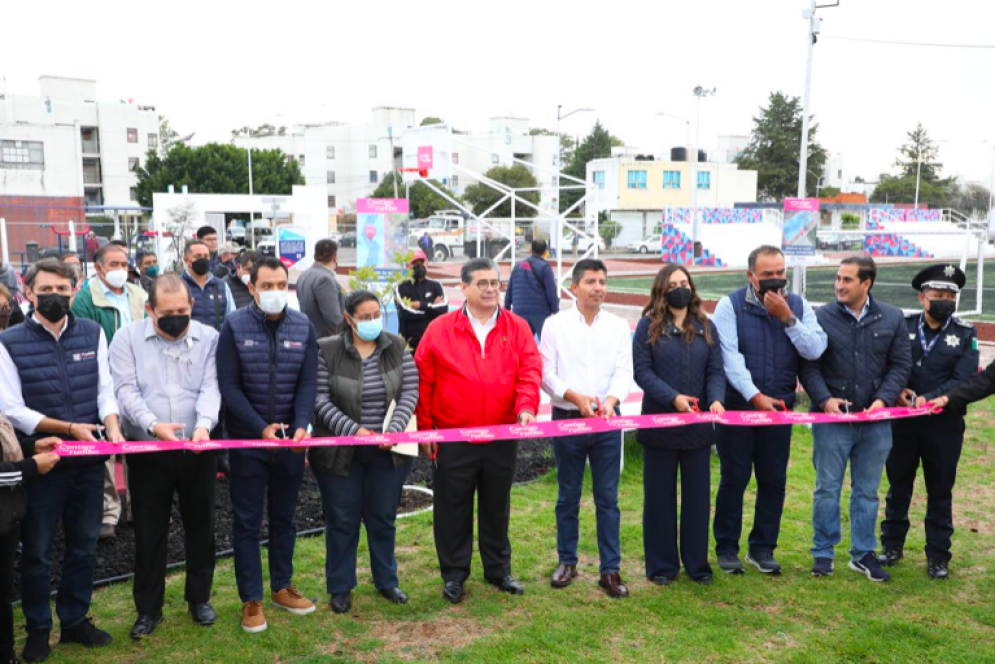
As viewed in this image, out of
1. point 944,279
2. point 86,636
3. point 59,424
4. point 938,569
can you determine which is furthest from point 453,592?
point 944,279

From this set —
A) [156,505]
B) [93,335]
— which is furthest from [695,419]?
[93,335]

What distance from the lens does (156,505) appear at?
4.45m

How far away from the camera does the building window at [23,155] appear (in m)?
56.2

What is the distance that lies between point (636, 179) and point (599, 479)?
209 ft

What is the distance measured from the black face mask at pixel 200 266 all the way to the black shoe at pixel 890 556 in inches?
225

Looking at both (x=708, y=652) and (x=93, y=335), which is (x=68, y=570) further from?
(x=708, y=652)

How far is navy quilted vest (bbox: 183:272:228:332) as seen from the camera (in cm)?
719

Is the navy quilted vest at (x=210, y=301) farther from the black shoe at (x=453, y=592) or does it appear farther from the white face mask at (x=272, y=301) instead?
the black shoe at (x=453, y=592)

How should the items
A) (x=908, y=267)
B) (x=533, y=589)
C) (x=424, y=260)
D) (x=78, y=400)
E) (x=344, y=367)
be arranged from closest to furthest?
1. (x=78, y=400)
2. (x=344, y=367)
3. (x=533, y=589)
4. (x=424, y=260)
5. (x=908, y=267)

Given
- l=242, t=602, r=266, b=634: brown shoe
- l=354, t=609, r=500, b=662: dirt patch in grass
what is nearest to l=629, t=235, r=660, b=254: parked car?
l=354, t=609, r=500, b=662: dirt patch in grass

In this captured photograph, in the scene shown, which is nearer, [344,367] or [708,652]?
[708,652]

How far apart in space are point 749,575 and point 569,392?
172cm

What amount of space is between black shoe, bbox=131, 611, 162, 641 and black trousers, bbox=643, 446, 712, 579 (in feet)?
9.50

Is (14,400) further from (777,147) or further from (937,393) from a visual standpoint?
(777,147)
